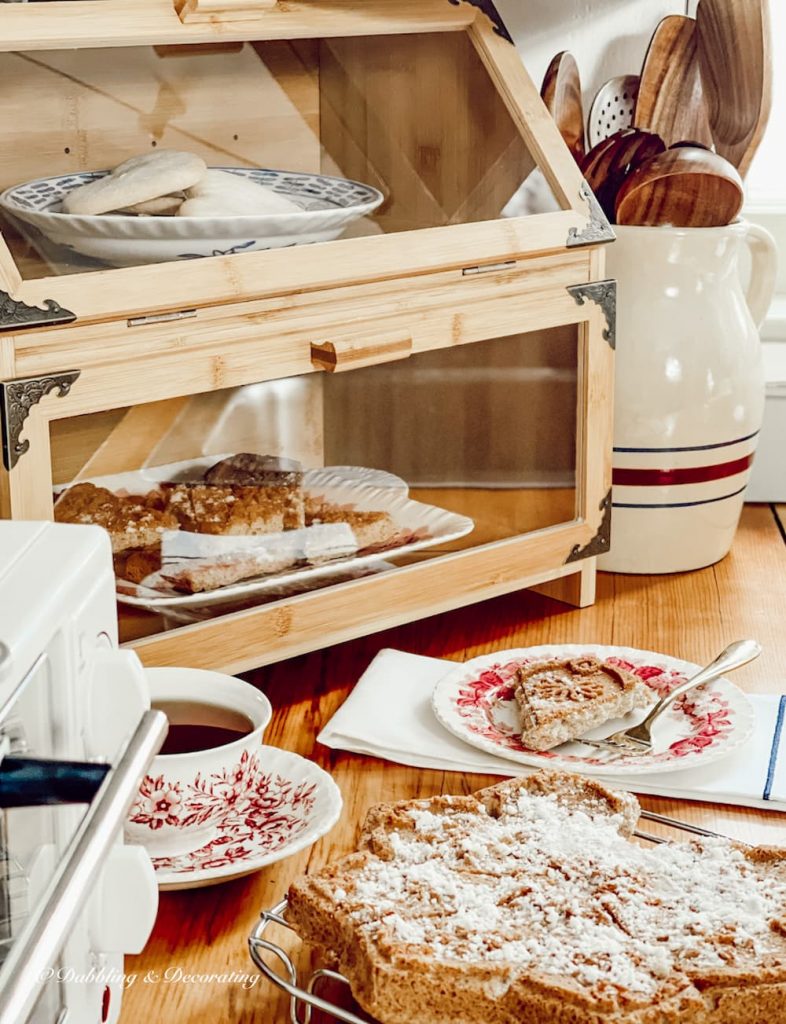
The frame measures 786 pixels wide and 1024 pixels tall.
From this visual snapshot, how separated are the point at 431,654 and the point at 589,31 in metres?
0.95

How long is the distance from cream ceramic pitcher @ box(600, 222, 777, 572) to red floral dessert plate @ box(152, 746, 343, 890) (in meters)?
0.62

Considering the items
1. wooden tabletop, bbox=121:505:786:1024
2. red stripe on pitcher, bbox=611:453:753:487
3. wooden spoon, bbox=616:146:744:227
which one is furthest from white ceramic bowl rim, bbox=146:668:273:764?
wooden spoon, bbox=616:146:744:227

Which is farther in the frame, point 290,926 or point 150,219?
point 150,219

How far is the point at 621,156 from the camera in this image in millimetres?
1372

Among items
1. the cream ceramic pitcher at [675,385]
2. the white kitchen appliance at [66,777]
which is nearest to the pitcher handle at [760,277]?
the cream ceramic pitcher at [675,385]

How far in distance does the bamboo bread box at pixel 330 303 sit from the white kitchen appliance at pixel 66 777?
0.31 meters

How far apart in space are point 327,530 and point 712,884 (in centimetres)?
49

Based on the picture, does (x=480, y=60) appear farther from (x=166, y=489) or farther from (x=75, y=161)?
(x=166, y=489)

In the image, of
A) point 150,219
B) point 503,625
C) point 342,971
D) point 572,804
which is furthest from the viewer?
point 503,625

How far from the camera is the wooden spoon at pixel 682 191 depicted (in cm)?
131

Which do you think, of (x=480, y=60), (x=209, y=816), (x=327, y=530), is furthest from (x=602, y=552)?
(x=209, y=816)

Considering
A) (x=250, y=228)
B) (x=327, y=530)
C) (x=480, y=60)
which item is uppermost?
(x=480, y=60)

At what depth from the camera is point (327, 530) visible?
111cm

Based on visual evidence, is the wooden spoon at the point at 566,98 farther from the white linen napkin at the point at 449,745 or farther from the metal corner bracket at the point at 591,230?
the white linen napkin at the point at 449,745
